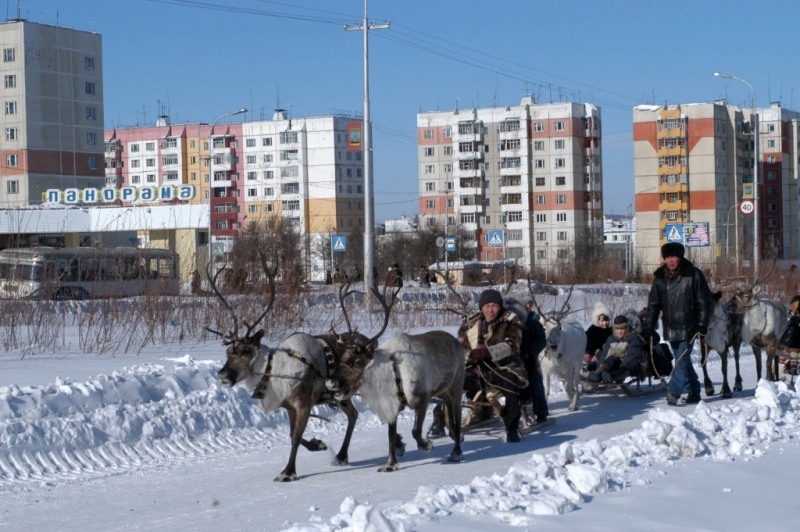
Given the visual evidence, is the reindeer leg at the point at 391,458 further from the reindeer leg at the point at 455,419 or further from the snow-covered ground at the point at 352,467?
the reindeer leg at the point at 455,419

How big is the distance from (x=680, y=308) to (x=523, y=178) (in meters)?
98.5

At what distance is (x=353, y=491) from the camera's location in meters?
9.29

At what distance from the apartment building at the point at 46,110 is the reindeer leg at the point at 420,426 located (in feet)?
241

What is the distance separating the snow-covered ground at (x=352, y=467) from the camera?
792 cm

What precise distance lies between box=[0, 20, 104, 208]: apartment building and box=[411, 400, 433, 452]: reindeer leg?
73446mm

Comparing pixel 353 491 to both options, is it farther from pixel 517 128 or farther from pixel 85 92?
pixel 517 128

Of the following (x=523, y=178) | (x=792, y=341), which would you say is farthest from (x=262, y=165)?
(x=792, y=341)

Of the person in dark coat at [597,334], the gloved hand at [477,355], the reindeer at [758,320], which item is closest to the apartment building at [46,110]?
the person in dark coat at [597,334]

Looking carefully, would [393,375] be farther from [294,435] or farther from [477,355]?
[477,355]

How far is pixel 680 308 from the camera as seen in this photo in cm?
1405

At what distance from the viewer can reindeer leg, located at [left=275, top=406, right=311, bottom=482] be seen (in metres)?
9.84

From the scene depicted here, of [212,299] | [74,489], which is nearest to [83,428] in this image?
[74,489]

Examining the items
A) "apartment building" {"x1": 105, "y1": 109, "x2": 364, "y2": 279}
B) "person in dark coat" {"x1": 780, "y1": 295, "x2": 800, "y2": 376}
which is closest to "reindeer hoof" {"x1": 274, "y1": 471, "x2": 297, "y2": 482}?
"person in dark coat" {"x1": 780, "y1": 295, "x2": 800, "y2": 376}

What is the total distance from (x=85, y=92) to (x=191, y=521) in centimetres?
8322
